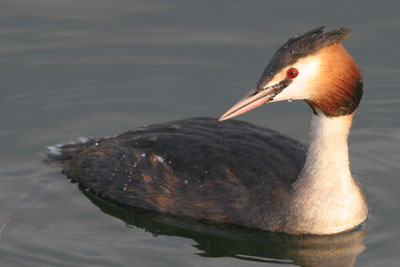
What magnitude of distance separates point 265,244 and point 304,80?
1601mm

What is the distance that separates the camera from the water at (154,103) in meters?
8.82

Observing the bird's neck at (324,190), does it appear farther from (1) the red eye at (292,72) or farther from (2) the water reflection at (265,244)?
(1) the red eye at (292,72)

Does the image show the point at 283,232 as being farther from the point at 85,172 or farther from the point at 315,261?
the point at 85,172

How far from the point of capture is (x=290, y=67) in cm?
827

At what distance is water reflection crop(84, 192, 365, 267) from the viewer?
344 inches

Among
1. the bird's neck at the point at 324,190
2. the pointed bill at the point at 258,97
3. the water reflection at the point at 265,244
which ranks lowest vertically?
the water reflection at the point at 265,244

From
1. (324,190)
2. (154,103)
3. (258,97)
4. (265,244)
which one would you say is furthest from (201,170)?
(154,103)

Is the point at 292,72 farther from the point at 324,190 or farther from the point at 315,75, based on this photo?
the point at 324,190

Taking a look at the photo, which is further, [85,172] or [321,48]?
[85,172]

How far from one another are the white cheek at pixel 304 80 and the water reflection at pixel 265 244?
140cm

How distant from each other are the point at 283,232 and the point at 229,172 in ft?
2.42

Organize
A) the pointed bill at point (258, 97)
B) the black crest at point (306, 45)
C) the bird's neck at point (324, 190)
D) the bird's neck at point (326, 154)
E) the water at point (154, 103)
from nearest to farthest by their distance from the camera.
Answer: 1. the black crest at point (306, 45)
2. the pointed bill at point (258, 97)
3. the bird's neck at point (326, 154)
4. the bird's neck at point (324, 190)
5. the water at point (154, 103)

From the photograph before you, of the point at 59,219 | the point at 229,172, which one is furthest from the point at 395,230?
the point at 59,219

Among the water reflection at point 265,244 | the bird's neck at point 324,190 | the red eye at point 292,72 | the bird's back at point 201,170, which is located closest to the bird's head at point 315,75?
the red eye at point 292,72
